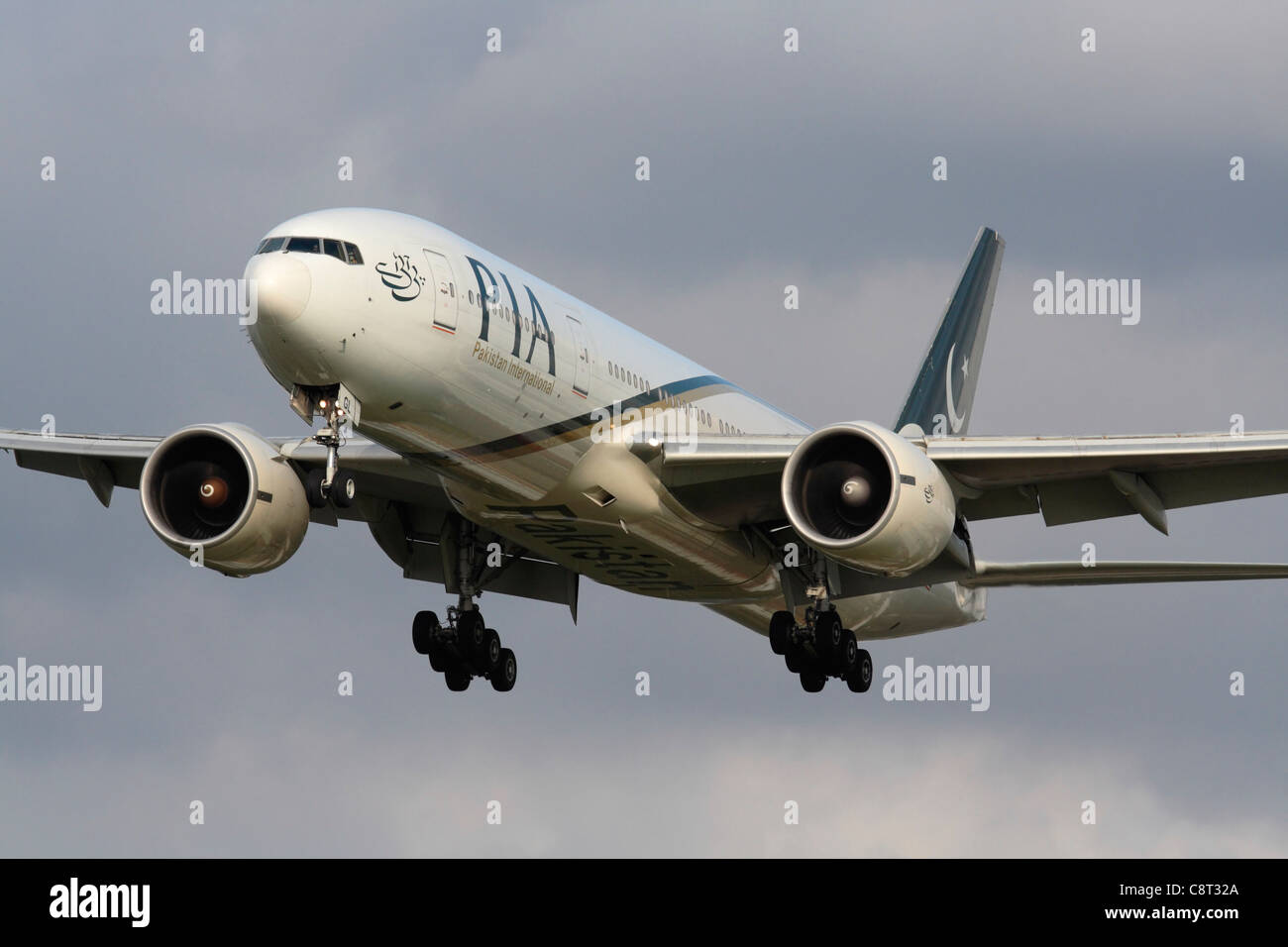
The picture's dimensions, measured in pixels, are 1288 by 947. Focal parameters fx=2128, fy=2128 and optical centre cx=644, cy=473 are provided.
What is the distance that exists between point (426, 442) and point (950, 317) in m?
20.7

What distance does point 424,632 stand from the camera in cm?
3812

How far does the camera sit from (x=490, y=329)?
3028 cm

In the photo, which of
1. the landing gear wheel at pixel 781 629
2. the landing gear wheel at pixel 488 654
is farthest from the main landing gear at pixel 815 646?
the landing gear wheel at pixel 488 654

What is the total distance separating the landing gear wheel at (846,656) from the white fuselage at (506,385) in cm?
169

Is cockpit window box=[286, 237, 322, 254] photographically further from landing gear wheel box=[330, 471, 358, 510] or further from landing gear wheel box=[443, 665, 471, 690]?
landing gear wheel box=[443, 665, 471, 690]

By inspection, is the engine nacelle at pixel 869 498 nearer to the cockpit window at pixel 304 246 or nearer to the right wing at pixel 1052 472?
the right wing at pixel 1052 472

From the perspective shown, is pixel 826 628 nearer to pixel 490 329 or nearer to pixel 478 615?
pixel 478 615

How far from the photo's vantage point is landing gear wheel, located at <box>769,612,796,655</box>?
37.1m

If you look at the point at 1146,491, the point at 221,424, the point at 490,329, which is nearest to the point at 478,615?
the point at 221,424

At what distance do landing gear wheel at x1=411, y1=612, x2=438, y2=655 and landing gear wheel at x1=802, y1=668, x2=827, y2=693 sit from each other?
6.63 metres

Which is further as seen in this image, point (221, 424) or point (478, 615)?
point (478, 615)

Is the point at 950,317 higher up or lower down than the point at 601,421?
higher up

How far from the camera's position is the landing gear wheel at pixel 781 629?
3706 centimetres

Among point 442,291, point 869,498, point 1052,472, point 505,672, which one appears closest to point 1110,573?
point 1052,472
